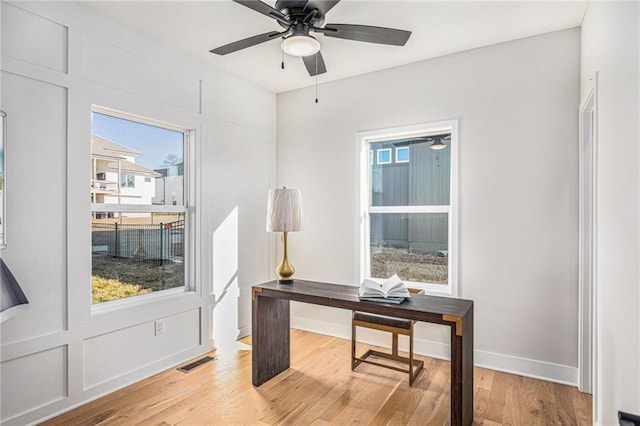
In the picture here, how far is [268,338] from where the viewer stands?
9.65 ft

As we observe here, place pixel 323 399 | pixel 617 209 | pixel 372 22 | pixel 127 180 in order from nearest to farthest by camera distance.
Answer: pixel 617 209, pixel 323 399, pixel 372 22, pixel 127 180

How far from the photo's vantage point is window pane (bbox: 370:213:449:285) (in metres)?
3.50

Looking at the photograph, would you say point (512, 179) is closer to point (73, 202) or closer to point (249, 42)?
point (249, 42)

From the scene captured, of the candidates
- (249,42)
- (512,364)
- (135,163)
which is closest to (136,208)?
(135,163)

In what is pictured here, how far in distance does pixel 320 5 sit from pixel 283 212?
144 centimetres

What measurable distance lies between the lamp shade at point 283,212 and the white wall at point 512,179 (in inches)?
55.0

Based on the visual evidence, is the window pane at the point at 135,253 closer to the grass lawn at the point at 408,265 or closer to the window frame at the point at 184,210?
the window frame at the point at 184,210

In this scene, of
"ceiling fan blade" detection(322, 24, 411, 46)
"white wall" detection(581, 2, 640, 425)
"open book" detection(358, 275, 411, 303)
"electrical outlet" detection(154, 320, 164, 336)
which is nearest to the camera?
"white wall" detection(581, 2, 640, 425)

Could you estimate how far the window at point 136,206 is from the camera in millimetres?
2785

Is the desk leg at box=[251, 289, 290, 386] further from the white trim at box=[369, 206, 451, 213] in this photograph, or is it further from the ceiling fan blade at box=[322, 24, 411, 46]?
the ceiling fan blade at box=[322, 24, 411, 46]

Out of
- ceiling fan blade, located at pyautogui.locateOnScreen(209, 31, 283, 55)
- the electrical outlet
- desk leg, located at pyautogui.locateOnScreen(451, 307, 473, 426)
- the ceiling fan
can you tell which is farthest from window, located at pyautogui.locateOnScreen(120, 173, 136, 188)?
desk leg, located at pyautogui.locateOnScreen(451, 307, 473, 426)

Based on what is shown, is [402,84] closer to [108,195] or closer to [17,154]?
[108,195]

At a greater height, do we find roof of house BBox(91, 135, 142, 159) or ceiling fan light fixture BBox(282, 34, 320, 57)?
ceiling fan light fixture BBox(282, 34, 320, 57)

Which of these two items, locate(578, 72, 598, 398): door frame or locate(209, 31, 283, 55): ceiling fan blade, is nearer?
locate(209, 31, 283, 55): ceiling fan blade
